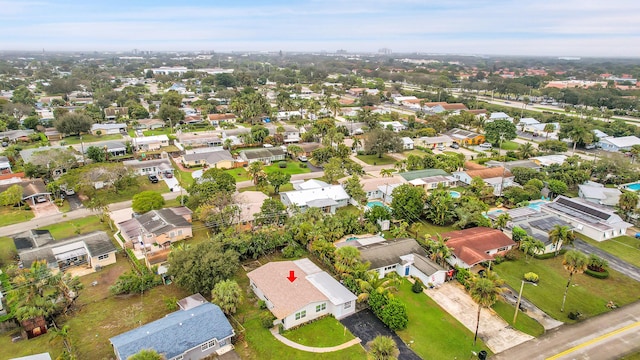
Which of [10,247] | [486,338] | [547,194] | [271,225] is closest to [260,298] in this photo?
[271,225]

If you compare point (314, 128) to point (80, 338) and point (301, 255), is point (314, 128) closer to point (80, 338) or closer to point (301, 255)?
point (301, 255)

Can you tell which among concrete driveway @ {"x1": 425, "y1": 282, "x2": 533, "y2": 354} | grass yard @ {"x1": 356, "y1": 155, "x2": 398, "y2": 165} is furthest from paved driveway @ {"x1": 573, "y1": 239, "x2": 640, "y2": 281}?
grass yard @ {"x1": 356, "y1": 155, "x2": 398, "y2": 165}

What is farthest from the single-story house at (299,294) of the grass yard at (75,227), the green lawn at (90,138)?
the green lawn at (90,138)

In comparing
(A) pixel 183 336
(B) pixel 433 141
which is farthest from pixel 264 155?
(A) pixel 183 336

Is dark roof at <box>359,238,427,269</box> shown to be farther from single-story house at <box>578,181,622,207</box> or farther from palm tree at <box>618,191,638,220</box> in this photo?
single-story house at <box>578,181,622,207</box>

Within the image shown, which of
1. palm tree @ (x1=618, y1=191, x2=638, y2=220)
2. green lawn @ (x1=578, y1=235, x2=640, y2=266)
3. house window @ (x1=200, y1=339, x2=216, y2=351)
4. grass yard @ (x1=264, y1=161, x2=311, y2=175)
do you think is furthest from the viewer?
grass yard @ (x1=264, y1=161, x2=311, y2=175)
